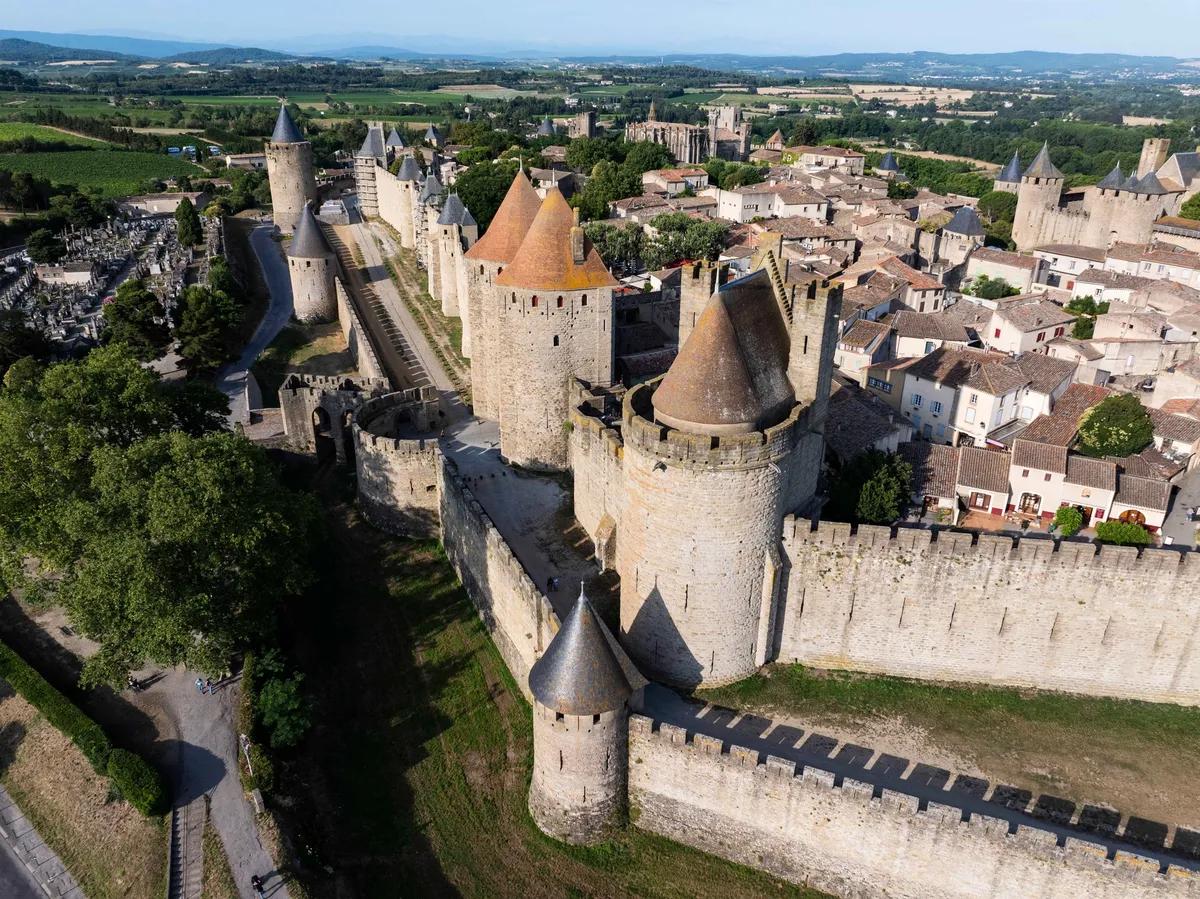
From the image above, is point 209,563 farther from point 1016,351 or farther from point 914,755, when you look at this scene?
point 1016,351

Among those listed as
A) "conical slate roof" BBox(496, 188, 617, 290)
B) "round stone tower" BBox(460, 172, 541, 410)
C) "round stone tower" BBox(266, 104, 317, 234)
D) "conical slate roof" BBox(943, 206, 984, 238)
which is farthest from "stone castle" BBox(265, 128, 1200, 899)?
"round stone tower" BBox(266, 104, 317, 234)

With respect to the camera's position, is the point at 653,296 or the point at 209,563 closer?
the point at 209,563

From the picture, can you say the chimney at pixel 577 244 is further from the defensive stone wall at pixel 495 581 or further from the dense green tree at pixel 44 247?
the dense green tree at pixel 44 247

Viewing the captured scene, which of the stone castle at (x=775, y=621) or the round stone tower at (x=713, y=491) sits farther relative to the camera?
the round stone tower at (x=713, y=491)

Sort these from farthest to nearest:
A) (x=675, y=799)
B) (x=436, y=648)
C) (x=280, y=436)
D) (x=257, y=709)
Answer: (x=280, y=436) → (x=436, y=648) → (x=257, y=709) → (x=675, y=799)

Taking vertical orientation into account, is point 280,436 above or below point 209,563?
below

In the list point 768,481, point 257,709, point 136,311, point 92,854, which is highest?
point 768,481

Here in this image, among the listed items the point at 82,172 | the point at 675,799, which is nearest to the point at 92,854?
the point at 675,799

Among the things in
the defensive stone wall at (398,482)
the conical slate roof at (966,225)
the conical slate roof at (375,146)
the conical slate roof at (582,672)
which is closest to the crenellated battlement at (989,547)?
the conical slate roof at (582,672)
